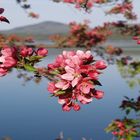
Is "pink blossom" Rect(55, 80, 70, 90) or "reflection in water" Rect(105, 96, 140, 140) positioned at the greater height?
"pink blossom" Rect(55, 80, 70, 90)

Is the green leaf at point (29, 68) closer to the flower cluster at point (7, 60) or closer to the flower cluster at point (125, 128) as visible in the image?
the flower cluster at point (7, 60)

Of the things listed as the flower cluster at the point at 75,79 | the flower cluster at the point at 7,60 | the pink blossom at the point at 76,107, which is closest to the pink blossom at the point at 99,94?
the flower cluster at the point at 75,79

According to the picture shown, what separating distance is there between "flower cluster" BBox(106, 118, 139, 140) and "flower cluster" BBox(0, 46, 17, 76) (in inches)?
141

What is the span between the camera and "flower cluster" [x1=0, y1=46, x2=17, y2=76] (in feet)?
7.61

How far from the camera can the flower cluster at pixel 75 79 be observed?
84.5 inches

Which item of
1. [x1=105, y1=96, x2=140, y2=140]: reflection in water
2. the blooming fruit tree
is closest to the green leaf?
the blooming fruit tree

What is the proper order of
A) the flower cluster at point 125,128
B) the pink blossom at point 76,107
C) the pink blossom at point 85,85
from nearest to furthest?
the pink blossom at point 85,85, the pink blossom at point 76,107, the flower cluster at point 125,128

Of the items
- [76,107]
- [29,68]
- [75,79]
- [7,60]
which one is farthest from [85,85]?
[7,60]

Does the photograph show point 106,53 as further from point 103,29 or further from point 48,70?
point 48,70

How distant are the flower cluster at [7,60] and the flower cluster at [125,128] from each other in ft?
11.8

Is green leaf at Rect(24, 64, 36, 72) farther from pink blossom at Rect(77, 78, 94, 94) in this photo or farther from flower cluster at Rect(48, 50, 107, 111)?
pink blossom at Rect(77, 78, 94, 94)

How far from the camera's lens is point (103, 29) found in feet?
43.9

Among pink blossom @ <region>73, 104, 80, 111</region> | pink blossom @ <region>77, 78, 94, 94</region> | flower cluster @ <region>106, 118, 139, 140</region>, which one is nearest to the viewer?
pink blossom @ <region>77, 78, 94, 94</region>

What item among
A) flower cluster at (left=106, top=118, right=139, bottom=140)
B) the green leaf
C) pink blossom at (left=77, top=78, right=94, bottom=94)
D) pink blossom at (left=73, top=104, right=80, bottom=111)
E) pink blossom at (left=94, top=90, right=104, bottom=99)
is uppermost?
the green leaf
